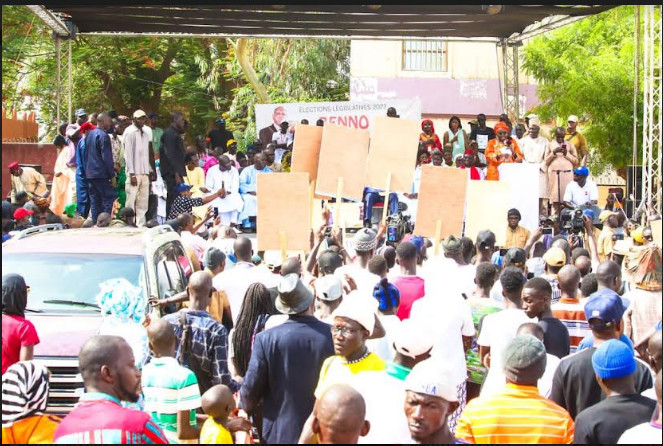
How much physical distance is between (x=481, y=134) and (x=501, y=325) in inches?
544

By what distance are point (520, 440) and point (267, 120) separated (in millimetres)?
18336

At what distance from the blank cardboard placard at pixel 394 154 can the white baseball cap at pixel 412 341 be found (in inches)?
199

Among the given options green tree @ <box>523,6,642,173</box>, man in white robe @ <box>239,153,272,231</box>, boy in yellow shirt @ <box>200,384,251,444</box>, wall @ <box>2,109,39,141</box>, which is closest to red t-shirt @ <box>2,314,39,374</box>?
boy in yellow shirt @ <box>200,384,251,444</box>

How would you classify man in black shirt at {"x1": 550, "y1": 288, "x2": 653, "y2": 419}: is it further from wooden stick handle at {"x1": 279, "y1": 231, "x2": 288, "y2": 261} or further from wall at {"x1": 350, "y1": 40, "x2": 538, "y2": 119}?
wall at {"x1": 350, "y1": 40, "x2": 538, "y2": 119}

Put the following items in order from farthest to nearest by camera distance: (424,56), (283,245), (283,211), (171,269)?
(424,56) < (171,269) < (283,211) < (283,245)

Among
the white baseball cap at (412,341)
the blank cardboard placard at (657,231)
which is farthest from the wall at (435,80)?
the blank cardboard placard at (657,231)

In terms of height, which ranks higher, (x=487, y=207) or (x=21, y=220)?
(x=487, y=207)

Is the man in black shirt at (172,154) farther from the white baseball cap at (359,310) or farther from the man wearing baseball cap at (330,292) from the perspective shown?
the white baseball cap at (359,310)

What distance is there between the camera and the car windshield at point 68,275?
24.9 ft

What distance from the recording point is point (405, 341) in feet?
15.3

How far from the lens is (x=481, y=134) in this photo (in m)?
19.6

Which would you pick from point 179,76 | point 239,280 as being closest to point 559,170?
point 239,280

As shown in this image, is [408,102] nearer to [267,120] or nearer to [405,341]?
[267,120]

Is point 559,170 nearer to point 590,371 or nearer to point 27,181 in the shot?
point 27,181
